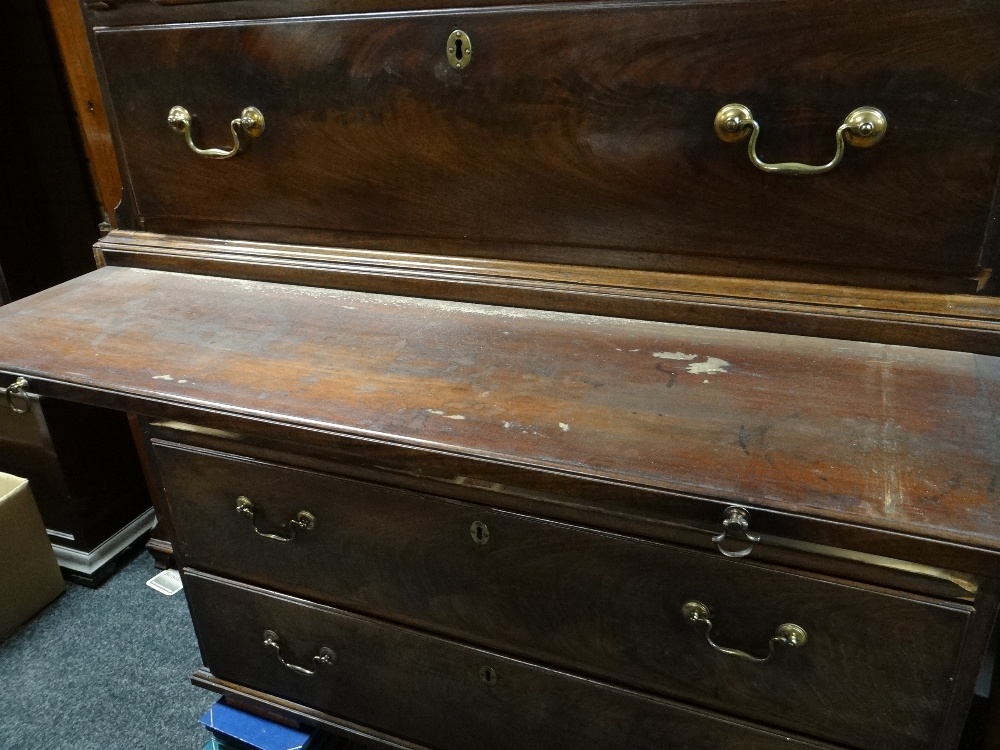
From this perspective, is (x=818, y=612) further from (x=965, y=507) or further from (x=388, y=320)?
(x=388, y=320)

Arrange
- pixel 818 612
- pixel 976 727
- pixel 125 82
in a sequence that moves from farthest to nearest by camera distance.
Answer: pixel 976 727
pixel 125 82
pixel 818 612

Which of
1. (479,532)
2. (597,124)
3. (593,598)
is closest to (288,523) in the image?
(479,532)

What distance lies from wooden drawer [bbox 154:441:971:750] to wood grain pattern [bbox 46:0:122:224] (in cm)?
63

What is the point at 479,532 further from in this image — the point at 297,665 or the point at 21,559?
the point at 21,559

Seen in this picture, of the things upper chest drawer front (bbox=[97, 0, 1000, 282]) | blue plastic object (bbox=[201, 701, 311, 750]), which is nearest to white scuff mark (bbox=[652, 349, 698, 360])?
upper chest drawer front (bbox=[97, 0, 1000, 282])

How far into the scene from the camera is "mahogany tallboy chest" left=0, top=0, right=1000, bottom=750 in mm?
622

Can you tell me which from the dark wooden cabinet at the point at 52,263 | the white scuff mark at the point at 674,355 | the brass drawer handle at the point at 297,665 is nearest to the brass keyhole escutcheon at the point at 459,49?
the white scuff mark at the point at 674,355

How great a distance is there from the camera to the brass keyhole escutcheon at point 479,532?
746 millimetres

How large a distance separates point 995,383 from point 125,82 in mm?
1078

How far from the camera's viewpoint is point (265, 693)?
3.50ft

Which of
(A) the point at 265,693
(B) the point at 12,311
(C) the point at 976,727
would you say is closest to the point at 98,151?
(B) the point at 12,311

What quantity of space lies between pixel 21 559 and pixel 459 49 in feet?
4.24

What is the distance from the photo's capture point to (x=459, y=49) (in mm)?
829

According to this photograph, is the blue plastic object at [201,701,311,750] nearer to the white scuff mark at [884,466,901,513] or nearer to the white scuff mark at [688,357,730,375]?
the white scuff mark at [688,357,730,375]
